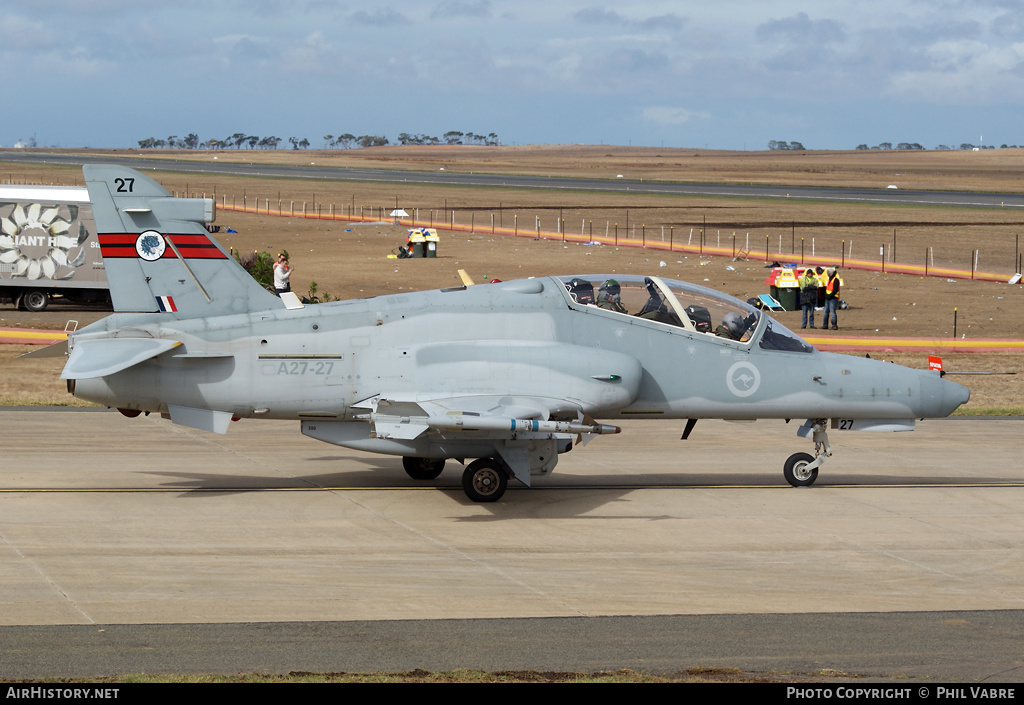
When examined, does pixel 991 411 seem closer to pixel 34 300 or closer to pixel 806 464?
pixel 806 464

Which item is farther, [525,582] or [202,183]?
[202,183]

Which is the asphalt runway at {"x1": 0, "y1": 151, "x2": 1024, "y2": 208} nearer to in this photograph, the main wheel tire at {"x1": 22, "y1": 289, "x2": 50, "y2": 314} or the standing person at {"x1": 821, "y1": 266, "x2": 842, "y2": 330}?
the main wheel tire at {"x1": 22, "y1": 289, "x2": 50, "y2": 314}

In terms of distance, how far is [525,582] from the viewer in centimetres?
1198

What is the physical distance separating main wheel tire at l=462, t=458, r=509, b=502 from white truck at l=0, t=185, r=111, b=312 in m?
23.9

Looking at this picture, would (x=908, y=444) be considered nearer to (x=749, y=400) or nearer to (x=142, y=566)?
(x=749, y=400)

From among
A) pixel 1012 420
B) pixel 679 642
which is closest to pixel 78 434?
pixel 679 642

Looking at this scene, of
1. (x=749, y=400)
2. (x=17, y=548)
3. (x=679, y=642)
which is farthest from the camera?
(x=749, y=400)

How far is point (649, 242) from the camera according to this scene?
186ft

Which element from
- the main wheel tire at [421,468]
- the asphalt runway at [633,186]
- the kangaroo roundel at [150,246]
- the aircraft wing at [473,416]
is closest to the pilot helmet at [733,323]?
the aircraft wing at [473,416]

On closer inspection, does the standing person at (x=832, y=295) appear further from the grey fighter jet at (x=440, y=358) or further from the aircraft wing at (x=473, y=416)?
the aircraft wing at (x=473, y=416)

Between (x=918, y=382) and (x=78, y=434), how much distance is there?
13.3m

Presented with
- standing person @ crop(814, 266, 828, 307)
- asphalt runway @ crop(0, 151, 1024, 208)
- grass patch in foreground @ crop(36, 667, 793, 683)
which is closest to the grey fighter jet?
grass patch in foreground @ crop(36, 667, 793, 683)

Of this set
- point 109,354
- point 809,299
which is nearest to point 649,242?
point 809,299

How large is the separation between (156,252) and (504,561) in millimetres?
6113
